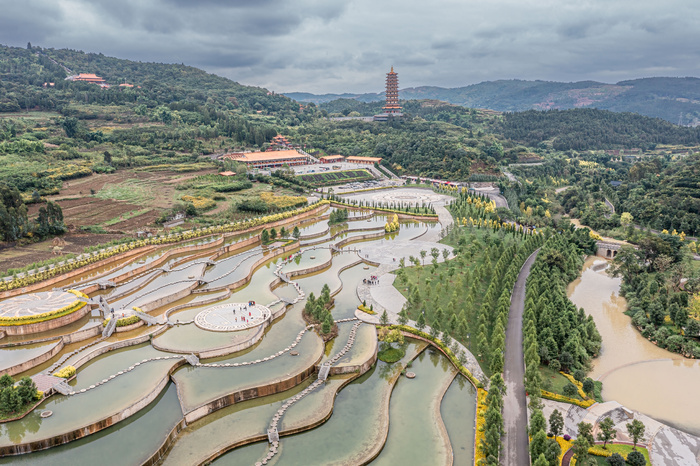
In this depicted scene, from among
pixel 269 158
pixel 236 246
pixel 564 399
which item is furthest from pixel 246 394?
pixel 269 158

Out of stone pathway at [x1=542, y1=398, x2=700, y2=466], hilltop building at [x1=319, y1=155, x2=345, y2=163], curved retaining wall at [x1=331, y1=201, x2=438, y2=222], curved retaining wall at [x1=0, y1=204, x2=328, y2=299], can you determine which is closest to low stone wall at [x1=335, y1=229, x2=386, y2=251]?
curved retaining wall at [x1=331, y1=201, x2=438, y2=222]

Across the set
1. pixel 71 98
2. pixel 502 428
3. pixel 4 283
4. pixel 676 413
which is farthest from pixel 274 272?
pixel 71 98

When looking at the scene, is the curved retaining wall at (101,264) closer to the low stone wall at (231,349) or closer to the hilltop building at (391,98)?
the low stone wall at (231,349)

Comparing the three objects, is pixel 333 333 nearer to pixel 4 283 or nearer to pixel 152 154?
pixel 4 283

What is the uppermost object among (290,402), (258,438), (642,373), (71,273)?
(71,273)

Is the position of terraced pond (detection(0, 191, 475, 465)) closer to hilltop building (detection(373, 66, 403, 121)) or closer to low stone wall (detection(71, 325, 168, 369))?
low stone wall (detection(71, 325, 168, 369))

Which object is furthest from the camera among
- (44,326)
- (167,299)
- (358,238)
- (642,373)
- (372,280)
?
(358,238)

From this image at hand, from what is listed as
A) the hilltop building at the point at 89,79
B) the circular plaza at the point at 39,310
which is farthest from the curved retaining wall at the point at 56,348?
the hilltop building at the point at 89,79

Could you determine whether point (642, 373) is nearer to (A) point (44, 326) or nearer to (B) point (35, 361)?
(B) point (35, 361)
